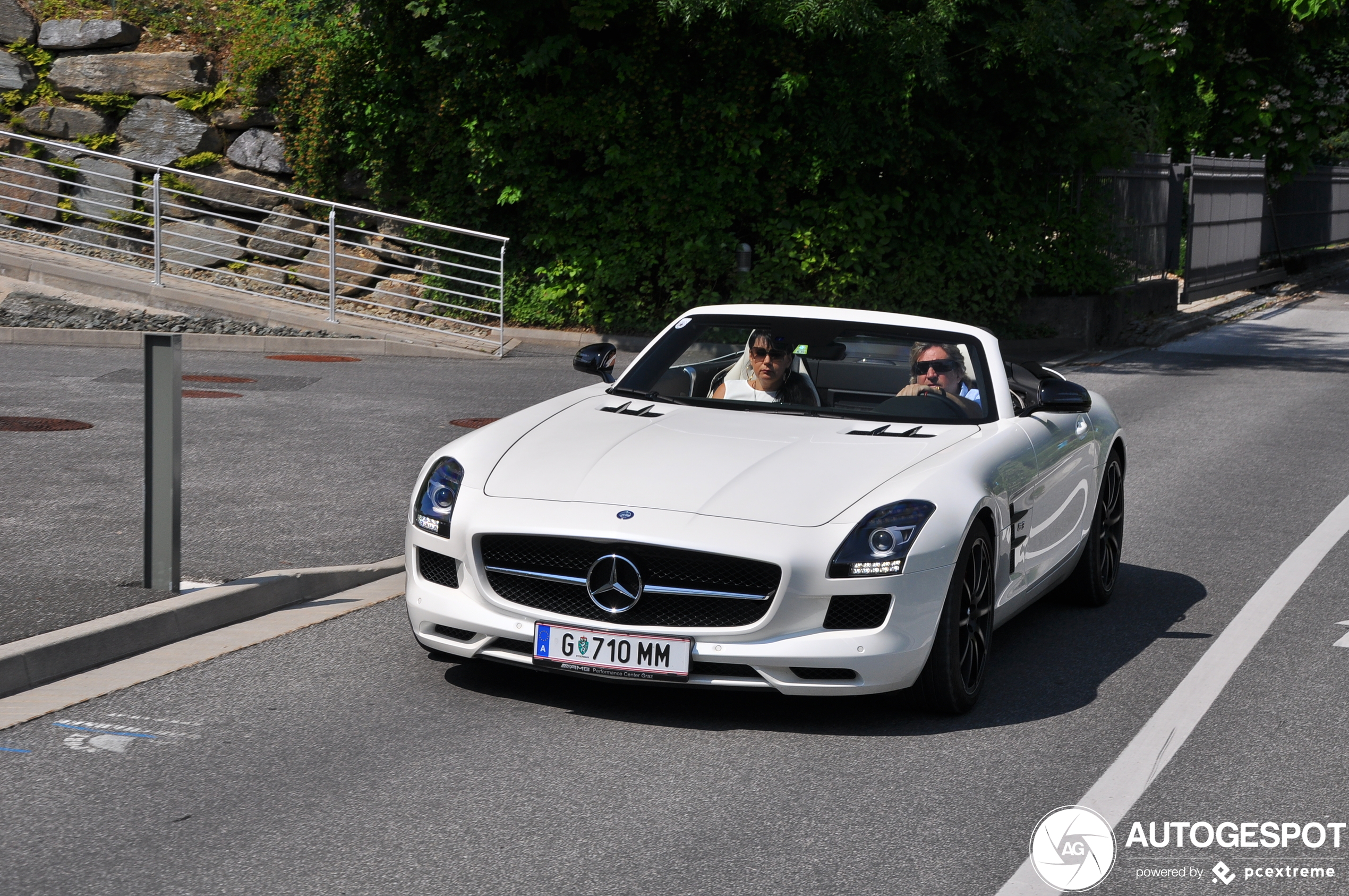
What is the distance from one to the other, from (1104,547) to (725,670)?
3.02 meters

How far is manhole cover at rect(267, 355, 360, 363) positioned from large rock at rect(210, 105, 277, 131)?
569 cm

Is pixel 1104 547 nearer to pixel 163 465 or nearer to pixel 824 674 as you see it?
pixel 824 674

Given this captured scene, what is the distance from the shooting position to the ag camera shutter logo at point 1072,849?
422 centimetres

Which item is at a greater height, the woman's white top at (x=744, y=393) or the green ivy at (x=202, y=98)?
the green ivy at (x=202, y=98)

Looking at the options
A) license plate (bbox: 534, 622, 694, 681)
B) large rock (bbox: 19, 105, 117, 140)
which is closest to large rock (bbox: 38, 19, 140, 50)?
large rock (bbox: 19, 105, 117, 140)

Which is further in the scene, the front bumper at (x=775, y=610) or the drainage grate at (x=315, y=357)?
the drainage grate at (x=315, y=357)

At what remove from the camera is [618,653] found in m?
5.30

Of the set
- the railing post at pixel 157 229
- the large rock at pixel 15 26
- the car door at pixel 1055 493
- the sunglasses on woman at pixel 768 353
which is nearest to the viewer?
the car door at pixel 1055 493

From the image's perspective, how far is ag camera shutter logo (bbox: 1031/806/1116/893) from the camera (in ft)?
13.8

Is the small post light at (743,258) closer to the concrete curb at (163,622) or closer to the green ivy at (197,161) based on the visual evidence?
the green ivy at (197,161)

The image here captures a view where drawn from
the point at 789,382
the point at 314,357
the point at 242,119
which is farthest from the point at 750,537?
the point at 242,119

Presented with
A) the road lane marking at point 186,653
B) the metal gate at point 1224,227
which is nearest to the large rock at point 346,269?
the road lane marking at point 186,653

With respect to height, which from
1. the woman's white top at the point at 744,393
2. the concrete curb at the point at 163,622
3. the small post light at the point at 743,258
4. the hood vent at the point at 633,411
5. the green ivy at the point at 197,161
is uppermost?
the green ivy at the point at 197,161

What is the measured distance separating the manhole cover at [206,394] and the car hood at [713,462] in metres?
7.69
